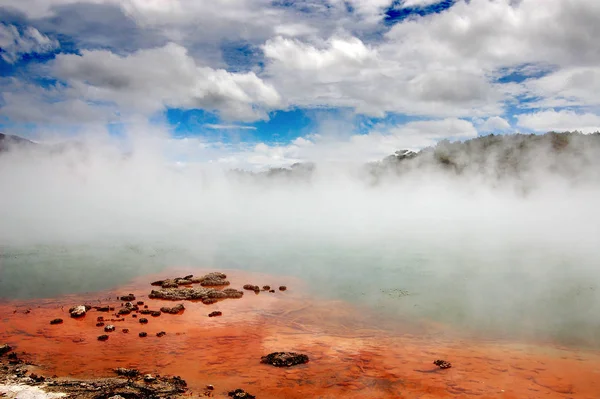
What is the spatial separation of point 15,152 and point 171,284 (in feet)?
329

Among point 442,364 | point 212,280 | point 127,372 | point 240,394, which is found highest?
point 212,280

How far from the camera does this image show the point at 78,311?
37.3 feet

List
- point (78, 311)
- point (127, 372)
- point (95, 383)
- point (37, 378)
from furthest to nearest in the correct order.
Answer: point (78, 311) → point (127, 372) → point (37, 378) → point (95, 383)

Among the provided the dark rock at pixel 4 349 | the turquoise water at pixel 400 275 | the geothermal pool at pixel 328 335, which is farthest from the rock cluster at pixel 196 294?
the dark rock at pixel 4 349

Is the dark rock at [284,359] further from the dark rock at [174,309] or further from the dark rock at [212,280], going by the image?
the dark rock at [212,280]

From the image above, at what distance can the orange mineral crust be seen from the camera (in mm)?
7645

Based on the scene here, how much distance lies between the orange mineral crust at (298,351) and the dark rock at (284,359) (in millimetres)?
152

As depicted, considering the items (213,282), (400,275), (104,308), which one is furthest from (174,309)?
(400,275)

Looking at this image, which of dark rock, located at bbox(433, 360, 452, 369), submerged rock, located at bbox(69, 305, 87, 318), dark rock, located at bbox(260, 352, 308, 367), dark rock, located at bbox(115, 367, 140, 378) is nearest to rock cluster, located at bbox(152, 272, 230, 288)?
submerged rock, located at bbox(69, 305, 87, 318)

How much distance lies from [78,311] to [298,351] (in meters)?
6.49

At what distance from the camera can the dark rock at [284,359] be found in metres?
8.45

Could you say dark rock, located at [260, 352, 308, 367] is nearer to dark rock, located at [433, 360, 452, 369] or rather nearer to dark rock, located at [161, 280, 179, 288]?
dark rock, located at [433, 360, 452, 369]

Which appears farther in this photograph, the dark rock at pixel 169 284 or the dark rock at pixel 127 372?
the dark rock at pixel 169 284

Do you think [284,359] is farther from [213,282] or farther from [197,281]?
[197,281]
